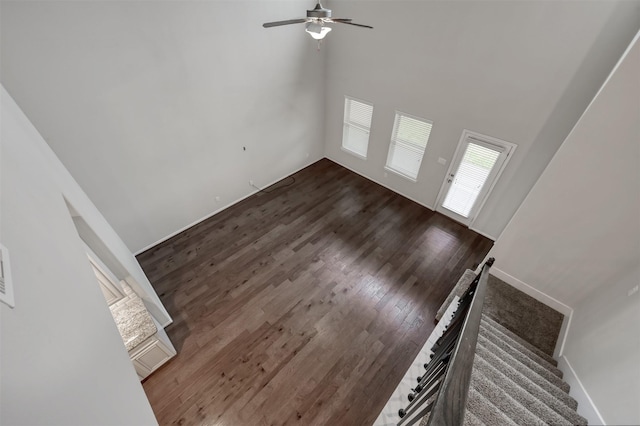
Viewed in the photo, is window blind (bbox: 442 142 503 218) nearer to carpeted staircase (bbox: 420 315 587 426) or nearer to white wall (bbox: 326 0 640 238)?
white wall (bbox: 326 0 640 238)

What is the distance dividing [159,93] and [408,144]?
4.66 metres

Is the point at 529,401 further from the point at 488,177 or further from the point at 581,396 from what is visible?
the point at 488,177

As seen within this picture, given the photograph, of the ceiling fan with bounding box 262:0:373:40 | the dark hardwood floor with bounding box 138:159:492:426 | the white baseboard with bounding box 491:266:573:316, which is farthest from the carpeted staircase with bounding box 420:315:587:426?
the ceiling fan with bounding box 262:0:373:40

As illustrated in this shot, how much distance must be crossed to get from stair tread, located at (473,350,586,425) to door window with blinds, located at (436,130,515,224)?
3385 millimetres

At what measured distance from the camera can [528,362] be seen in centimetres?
263

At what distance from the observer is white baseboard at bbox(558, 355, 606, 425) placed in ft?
6.54

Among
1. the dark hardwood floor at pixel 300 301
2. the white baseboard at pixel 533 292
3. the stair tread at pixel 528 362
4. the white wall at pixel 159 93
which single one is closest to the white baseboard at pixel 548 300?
the white baseboard at pixel 533 292

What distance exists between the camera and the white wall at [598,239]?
211 cm

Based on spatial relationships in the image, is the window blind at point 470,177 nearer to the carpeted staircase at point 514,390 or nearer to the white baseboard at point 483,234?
the white baseboard at point 483,234

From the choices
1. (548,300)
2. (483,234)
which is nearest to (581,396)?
(548,300)

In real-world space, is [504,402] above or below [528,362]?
above

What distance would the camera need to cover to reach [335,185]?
20.9 feet

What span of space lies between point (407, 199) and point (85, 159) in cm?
590

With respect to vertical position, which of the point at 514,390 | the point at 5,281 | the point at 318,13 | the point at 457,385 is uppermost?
the point at 318,13
